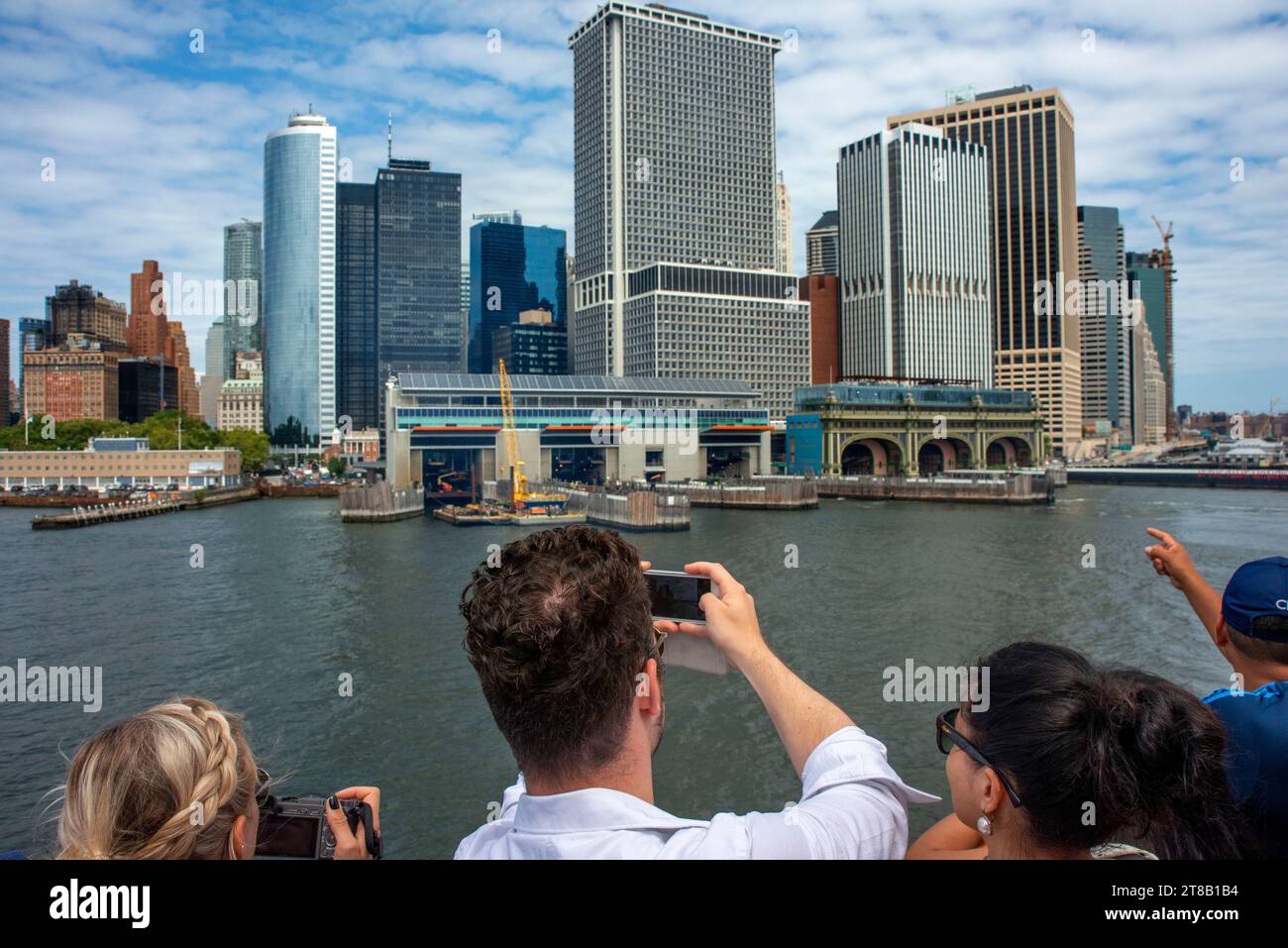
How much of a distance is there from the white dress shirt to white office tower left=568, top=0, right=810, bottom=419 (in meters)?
123

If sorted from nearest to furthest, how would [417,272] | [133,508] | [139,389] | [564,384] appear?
[133,508]
[564,384]
[139,389]
[417,272]

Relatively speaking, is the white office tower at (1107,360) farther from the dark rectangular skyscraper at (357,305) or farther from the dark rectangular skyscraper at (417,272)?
the dark rectangular skyscraper at (357,305)

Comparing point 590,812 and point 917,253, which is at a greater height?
point 917,253

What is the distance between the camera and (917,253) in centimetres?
14775

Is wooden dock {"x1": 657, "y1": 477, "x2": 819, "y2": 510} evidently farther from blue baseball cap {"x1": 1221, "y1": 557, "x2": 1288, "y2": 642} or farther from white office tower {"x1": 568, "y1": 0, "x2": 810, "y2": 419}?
blue baseball cap {"x1": 1221, "y1": 557, "x2": 1288, "y2": 642}

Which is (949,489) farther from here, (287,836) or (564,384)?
(287,836)

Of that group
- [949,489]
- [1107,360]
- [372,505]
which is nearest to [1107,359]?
[1107,360]

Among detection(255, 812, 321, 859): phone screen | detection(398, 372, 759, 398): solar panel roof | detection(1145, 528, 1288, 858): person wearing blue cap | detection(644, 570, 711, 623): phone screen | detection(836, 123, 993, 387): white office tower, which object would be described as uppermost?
detection(836, 123, 993, 387): white office tower

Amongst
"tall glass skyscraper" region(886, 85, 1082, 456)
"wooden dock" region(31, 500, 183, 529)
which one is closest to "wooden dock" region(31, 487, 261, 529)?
"wooden dock" region(31, 500, 183, 529)

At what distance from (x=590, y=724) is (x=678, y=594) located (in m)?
0.75

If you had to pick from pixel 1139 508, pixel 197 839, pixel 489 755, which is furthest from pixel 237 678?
pixel 1139 508

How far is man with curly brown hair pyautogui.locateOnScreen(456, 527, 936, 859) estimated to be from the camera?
1795 millimetres
